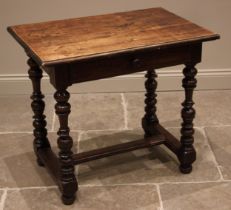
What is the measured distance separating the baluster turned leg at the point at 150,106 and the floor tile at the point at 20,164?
0.46m

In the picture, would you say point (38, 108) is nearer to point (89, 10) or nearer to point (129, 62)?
point (129, 62)

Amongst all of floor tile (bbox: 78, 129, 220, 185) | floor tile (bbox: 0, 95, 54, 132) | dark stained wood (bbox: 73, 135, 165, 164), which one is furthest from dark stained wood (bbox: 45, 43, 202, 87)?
floor tile (bbox: 0, 95, 54, 132)

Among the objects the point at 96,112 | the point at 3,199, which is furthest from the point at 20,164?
the point at 96,112

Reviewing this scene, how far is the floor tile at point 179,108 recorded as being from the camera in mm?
3125

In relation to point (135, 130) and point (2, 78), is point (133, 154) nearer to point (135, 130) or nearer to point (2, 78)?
point (135, 130)

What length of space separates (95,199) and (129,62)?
708 millimetres

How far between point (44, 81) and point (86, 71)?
1483 millimetres

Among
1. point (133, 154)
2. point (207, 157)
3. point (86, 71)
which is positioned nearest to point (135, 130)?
point (133, 154)

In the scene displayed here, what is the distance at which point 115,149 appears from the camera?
8.33 ft

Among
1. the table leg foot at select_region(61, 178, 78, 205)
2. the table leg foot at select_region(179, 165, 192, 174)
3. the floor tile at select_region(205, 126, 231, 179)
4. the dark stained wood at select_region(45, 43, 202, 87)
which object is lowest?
the floor tile at select_region(205, 126, 231, 179)

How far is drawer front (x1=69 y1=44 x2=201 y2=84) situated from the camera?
6.75 feet

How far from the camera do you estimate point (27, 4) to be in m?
3.31

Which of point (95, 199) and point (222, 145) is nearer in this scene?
point (95, 199)

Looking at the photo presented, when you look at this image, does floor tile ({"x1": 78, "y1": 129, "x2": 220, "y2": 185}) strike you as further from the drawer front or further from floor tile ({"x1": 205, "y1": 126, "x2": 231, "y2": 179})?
the drawer front
